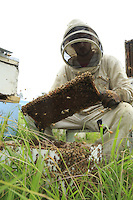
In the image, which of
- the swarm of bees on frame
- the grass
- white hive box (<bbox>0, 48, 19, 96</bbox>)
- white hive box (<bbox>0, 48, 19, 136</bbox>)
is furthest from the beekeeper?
the grass

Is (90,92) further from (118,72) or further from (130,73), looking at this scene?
(130,73)

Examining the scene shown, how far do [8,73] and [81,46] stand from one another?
102 centimetres

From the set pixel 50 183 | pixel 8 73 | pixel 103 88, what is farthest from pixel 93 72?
pixel 50 183

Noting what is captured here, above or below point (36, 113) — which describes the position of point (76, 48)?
above

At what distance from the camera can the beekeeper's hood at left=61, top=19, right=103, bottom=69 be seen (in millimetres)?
1916

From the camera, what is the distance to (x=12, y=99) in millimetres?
1925

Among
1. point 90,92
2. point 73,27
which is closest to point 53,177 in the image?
point 90,92

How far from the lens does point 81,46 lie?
210 cm

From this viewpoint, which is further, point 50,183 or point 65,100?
point 65,100

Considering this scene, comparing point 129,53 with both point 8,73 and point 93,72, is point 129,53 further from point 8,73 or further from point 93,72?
point 8,73

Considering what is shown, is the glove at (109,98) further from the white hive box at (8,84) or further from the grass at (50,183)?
the white hive box at (8,84)

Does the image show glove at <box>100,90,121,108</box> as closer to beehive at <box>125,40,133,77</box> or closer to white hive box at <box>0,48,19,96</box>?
white hive box at <box>0,48,19,96</box>

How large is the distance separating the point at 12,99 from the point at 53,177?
1.28 meters

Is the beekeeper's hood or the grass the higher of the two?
the beekeeper's hood
